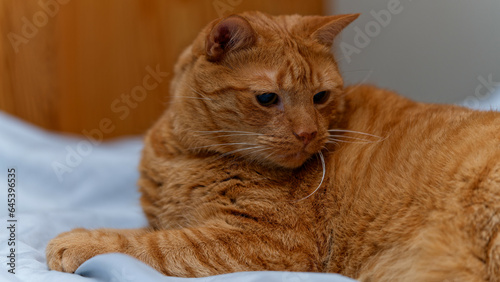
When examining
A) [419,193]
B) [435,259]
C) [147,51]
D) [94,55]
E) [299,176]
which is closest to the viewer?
[435,259]

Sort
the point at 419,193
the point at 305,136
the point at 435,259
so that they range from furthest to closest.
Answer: the point at 305,136
the point at 419,193
the point at 435,259

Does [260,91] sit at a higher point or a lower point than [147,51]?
higher

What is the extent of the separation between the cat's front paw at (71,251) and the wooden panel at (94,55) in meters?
1.65

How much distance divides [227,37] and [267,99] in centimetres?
24

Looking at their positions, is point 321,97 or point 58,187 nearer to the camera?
point 321,97

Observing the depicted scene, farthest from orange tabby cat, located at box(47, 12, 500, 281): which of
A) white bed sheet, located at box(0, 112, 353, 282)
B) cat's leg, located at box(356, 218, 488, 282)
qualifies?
white bed sheet, located at box(0, 112, 353, 282)

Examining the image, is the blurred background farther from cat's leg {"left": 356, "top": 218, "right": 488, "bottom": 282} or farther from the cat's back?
cat's leg {"left": 356, "top": 218, "right": 488, "bottom": 282}

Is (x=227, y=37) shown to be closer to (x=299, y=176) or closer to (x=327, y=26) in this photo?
(x=327, y=26)

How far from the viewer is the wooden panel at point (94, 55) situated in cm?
297

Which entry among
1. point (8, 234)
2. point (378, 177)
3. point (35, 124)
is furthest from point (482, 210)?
point (35, 124)

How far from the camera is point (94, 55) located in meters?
3.19

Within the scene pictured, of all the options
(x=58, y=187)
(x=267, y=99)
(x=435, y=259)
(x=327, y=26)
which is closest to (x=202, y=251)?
(x=267, y=99)

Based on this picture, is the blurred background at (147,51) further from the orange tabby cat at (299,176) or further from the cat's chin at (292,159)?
the cat's chin at (292,159)

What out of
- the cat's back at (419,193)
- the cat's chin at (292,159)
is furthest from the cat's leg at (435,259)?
the cat's chin at (292,159)
